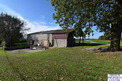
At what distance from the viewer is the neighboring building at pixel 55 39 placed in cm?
2134

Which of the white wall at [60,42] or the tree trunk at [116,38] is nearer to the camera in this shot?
the tree trunk at [116,38]

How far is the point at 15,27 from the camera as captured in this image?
2877cm

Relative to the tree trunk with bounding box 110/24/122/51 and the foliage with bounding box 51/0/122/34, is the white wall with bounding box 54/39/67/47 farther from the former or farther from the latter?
the tree trunk with bounding box 110/24/122/51

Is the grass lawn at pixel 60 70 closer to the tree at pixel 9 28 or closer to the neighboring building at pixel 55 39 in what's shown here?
the neighboring building at pixel 55 39

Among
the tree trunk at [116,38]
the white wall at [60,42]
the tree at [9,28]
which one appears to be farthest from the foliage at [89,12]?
the tree at [9,28]

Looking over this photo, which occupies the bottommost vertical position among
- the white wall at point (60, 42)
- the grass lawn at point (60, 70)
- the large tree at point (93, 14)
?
the grass lawn at point (60, 70)

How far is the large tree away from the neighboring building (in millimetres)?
7673

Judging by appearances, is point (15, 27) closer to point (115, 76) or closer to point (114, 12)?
point (114, 12)

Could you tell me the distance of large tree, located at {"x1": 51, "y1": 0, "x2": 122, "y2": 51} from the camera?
8.57 meters

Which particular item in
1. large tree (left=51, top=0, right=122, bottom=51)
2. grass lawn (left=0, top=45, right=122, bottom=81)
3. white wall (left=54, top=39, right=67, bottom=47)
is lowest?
grass lawn (left=0, top=45, right=122, bottom=81)

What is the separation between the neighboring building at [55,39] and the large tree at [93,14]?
767 cm

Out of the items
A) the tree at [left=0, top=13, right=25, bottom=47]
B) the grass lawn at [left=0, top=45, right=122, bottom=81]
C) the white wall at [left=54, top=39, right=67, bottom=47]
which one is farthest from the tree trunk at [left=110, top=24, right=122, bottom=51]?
the tree at [left=0, top=13, right=25, bottom=47]

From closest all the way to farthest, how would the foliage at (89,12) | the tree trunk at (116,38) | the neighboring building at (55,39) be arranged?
the foliage at (89,12)
the tree trunk at (116,38)
the neighboring building at (55,39)

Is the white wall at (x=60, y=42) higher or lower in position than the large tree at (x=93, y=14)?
lower
